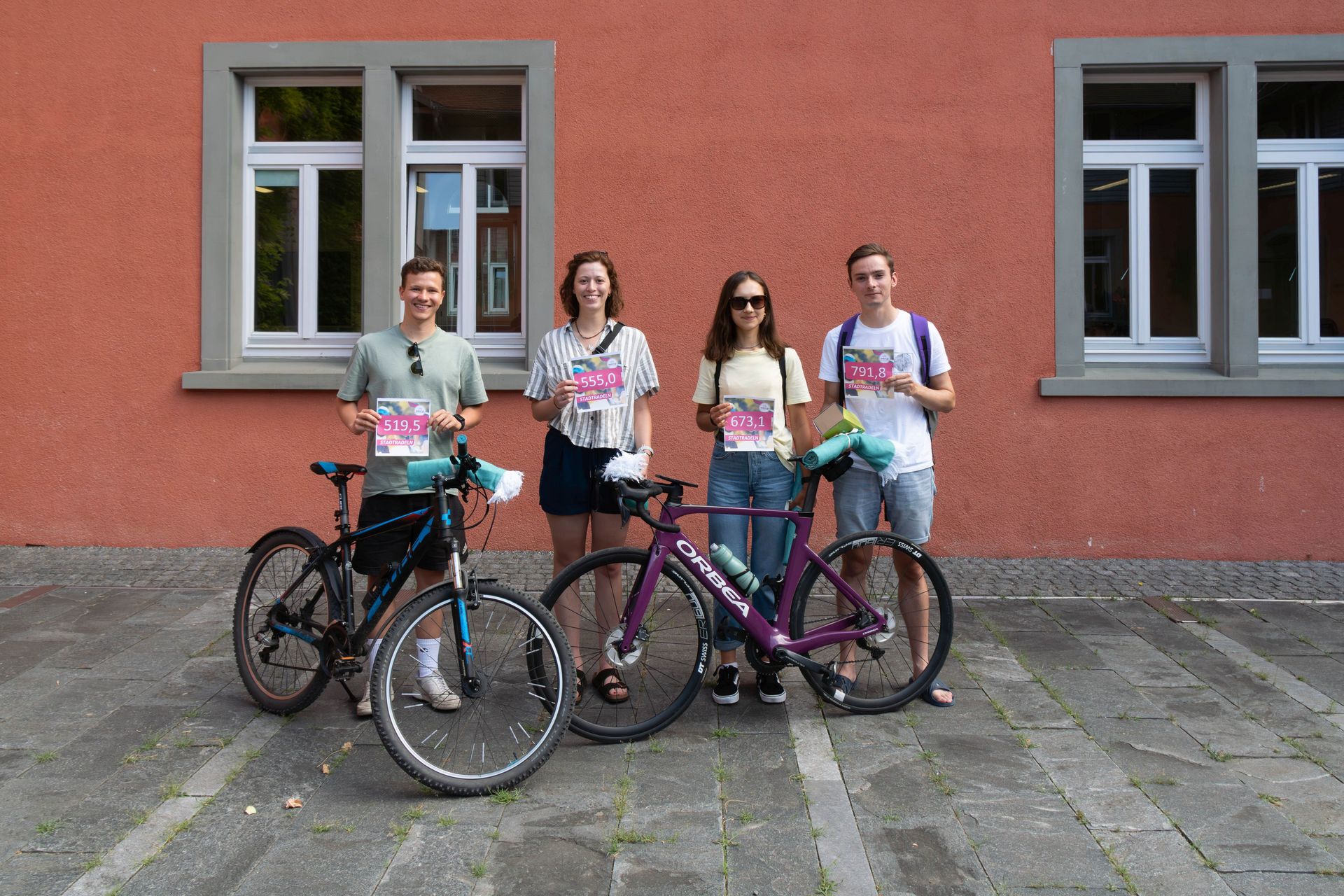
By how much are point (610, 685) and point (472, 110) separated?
509cm

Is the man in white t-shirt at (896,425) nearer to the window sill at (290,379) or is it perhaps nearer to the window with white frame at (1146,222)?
the window sill at (290,379)

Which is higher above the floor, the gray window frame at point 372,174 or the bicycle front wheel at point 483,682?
the gray window frame at point 372,174

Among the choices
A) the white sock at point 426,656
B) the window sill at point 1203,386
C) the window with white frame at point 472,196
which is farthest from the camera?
the window with white frame at point 472,196

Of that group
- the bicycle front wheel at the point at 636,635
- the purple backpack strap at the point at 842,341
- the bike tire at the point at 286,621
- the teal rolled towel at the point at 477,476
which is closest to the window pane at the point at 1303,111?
the purple backpack strap at the point at 842,341

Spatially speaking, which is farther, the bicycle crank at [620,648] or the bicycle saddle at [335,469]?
the bicycle saddle at [335,469]

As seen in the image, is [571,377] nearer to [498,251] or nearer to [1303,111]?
[498,251]

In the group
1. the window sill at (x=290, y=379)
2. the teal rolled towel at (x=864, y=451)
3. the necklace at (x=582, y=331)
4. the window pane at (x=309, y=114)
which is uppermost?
the window pane at (x=309, y=114)

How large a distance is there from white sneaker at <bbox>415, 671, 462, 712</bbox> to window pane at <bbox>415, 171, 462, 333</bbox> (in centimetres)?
461

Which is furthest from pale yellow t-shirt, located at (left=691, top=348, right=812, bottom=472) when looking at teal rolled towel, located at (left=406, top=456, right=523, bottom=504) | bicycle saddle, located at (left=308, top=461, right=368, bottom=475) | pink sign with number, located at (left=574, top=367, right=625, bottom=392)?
bicycle saddle, located at (left=308, top=461, right=368, bottom=475)

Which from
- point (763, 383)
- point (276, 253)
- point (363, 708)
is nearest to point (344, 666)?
point (363, 708)

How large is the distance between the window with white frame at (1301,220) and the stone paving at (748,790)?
10.3 feet

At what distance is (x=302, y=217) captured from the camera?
8055mm

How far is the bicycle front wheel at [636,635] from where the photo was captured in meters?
4.11

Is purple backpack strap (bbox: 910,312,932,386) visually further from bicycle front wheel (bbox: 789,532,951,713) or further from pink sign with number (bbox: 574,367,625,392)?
pink sign with number (bbox: 574,367,625,392)
